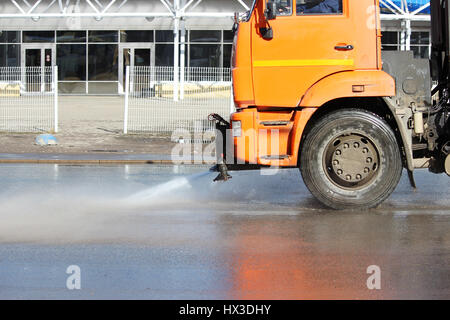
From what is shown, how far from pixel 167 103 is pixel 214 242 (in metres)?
14.5

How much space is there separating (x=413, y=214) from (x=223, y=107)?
1186cm

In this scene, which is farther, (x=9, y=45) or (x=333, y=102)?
(x=9, y=45)

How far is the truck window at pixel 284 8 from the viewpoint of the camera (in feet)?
28.4

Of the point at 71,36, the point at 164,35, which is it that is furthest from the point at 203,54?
the point at 71,36

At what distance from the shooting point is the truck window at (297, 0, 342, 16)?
28.2ft

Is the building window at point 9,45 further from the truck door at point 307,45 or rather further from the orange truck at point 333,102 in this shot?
the truck door at point 307,45

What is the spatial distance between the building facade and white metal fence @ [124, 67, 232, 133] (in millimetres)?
14841

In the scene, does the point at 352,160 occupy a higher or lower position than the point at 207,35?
lower

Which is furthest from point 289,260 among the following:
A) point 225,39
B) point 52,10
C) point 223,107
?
Answer: point 52,10

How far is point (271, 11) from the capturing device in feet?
27.9

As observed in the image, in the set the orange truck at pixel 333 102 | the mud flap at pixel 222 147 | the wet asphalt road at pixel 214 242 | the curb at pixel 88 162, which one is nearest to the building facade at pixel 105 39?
the curb at pixel 88 162

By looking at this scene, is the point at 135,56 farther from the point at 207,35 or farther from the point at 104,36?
the point at 207,35

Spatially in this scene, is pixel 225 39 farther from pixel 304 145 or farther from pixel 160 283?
pixel 160 283

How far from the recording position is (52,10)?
3812 centimetres
